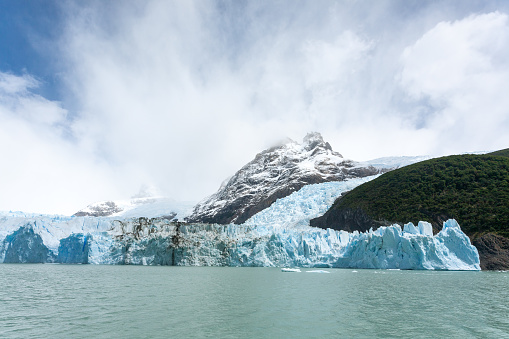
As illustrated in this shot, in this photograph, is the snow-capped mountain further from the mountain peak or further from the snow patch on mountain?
the snow patch on mountain

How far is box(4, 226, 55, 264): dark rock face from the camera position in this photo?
158ft

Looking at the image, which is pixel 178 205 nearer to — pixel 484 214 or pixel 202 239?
pixel 202 239

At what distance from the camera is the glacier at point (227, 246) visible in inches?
1379

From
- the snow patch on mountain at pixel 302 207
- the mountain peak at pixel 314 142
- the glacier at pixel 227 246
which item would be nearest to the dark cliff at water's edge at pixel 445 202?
the snow patch on mountain at pixel 302 207

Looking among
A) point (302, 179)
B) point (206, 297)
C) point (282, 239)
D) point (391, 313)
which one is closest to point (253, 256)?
point (282, 239)

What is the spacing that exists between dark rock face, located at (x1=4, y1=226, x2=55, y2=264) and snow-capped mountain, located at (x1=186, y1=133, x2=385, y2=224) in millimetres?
72734

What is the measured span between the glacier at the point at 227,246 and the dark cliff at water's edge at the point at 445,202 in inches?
279

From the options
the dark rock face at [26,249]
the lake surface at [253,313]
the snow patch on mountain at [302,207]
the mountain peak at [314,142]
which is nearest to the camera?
the lake surface at [253,313]

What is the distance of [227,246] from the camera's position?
45.0 meters

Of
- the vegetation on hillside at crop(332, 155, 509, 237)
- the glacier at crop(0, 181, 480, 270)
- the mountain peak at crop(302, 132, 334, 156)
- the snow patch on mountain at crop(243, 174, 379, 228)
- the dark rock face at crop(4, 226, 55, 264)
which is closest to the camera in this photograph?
the glacier at crop(0, 181, 480, 270)

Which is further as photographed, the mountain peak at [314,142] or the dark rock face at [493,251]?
the mountain peak at [314,142]

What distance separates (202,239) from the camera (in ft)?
149

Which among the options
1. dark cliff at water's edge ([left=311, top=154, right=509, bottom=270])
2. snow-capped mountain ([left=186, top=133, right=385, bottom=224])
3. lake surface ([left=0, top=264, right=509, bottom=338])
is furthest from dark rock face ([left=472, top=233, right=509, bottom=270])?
snow-capped mountain ([left=186, top=133, right=385, bottom=224])

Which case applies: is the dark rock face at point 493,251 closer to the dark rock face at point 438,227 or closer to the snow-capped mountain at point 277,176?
the dark rock face at point 438,227
